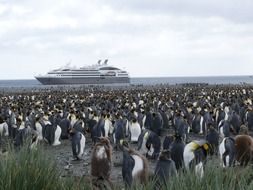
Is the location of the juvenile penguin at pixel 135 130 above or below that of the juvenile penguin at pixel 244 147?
below

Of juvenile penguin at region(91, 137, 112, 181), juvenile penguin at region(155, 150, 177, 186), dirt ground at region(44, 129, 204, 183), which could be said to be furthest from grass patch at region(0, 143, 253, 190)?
dirt ground at region(44, 129, 204, 183)

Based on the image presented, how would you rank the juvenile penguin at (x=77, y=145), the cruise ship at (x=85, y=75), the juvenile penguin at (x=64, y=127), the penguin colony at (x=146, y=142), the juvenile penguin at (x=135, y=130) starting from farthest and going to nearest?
the cruise ship at (x=85, y=75)
the juvenile penguin at (x=64, y=127)
the juvenile penguin at (x=135, y=130)
the juvenile penguin at (x=77, y=145)
the penguin colony at (x=146, y=142)

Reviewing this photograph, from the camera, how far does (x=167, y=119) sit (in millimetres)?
19219

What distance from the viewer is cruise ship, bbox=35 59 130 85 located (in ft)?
294

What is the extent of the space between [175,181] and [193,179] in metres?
0.19

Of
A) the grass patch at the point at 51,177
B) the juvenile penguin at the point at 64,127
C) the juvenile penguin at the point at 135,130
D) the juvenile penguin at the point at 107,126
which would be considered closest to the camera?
the grass patch at the point at 51,177

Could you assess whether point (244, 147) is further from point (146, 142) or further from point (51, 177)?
point (51, 177)

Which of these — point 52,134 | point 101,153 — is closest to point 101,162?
point 101,153

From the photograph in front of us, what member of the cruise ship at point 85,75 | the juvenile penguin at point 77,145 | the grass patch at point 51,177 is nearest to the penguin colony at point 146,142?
the juvenile penguin at point 77,145

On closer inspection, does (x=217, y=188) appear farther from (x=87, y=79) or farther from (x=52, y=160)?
(x=87, y=79)

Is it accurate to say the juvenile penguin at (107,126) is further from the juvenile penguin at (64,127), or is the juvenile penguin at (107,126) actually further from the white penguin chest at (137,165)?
the white penguin chest at (137,165)

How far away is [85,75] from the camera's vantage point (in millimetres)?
90625

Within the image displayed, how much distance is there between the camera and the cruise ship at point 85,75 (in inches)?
3533

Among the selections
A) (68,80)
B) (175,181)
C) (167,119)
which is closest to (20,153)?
(175,181)
